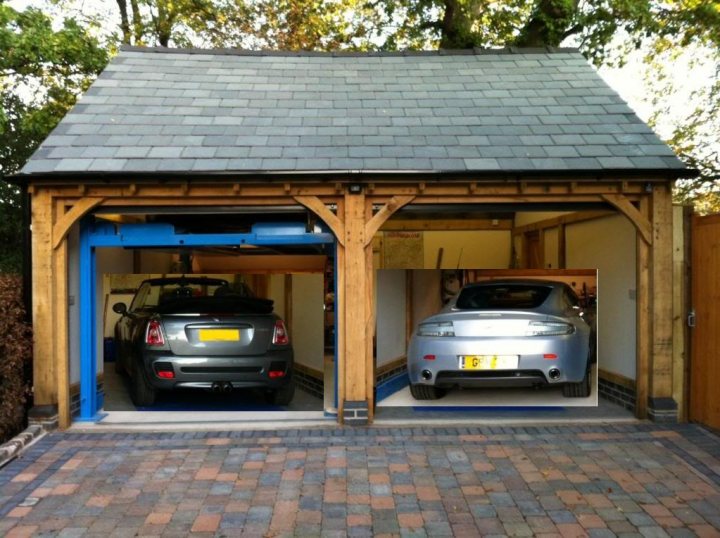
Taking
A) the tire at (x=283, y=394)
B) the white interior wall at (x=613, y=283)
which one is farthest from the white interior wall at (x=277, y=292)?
the white interior wall at (x=613, y=283)

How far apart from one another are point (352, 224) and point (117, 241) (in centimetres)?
244

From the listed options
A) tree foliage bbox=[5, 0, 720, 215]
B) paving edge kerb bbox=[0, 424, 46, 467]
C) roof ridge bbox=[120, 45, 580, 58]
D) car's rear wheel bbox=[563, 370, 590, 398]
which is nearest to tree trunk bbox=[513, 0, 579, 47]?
tree foliage bbox=[5, 0, 720, 215]

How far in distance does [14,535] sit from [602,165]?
18.7 feet

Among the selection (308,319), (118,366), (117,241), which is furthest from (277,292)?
(118,366)

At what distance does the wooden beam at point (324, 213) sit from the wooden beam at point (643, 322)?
3.05 meters

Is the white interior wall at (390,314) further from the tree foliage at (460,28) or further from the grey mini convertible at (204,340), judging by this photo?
the tree foliage at (460,28)

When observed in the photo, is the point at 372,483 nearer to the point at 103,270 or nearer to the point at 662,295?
the point at 662,295

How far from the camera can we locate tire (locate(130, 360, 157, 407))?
6.26 meters

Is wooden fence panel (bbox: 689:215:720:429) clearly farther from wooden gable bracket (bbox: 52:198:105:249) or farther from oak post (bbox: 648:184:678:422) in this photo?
wooden gable bracket (bbox: 52:198:105:249)

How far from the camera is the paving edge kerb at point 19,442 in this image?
4.95 m

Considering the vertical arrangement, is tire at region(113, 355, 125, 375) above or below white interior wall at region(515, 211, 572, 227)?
below

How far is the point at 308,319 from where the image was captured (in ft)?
21.5

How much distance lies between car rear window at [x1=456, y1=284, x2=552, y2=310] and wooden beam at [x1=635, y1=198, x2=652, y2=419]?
0.93 meters

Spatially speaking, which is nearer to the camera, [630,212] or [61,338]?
[61,338]
